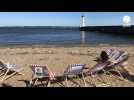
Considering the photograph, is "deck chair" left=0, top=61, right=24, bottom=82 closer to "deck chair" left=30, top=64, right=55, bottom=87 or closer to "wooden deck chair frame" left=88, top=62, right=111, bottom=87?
"deck chair" left=30, top=64, right=55, bottom=87

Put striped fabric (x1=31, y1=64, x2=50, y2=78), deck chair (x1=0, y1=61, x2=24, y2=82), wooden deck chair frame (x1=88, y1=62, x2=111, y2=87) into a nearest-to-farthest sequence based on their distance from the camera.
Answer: striped fabric (x1=31, y1=64, x2=50, y2=78), wooden deck chair frame (x1=88, y1=62, x2=111, y2=87), deck chair (x1=0, y1=61, x2=24, y2=82)

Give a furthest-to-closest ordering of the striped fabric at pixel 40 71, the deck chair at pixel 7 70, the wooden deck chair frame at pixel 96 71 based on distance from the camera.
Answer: the deck chair at pixel 7 70, the wooden deck chair frame at pixel 96 71, the striped fabric at pixel 40 71

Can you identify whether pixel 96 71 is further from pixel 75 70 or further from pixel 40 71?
pixel 40 71

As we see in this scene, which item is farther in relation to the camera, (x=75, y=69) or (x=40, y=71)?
(x=75, y=69)

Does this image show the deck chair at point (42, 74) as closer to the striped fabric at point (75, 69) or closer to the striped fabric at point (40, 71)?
the striped fabric at point (40, 71)

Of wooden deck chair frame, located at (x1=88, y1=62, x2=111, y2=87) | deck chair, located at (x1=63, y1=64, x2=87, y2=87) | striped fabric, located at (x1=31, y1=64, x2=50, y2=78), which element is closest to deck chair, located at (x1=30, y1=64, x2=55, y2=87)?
striped fabric, located at (x1=31, y1=64, x2=50, y2=78)

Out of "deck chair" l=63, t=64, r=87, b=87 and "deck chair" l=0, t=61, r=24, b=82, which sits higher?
"deck chair" l=63, t=64, r=87, b=87

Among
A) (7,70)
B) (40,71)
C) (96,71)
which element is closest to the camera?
(40,71)

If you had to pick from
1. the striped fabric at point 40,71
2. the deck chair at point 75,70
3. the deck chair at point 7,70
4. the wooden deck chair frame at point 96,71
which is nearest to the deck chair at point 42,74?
the striped fabric at point 40,71

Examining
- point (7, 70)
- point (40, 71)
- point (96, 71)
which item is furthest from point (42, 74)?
point (7, 70)

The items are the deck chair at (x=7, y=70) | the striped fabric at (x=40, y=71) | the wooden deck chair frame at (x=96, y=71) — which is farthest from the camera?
the deck chair at (x=7, y=70)

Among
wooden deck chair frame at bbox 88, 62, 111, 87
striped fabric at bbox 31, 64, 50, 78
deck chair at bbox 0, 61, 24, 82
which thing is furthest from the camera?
deck chair at bbox 0, 61, 24, 82
